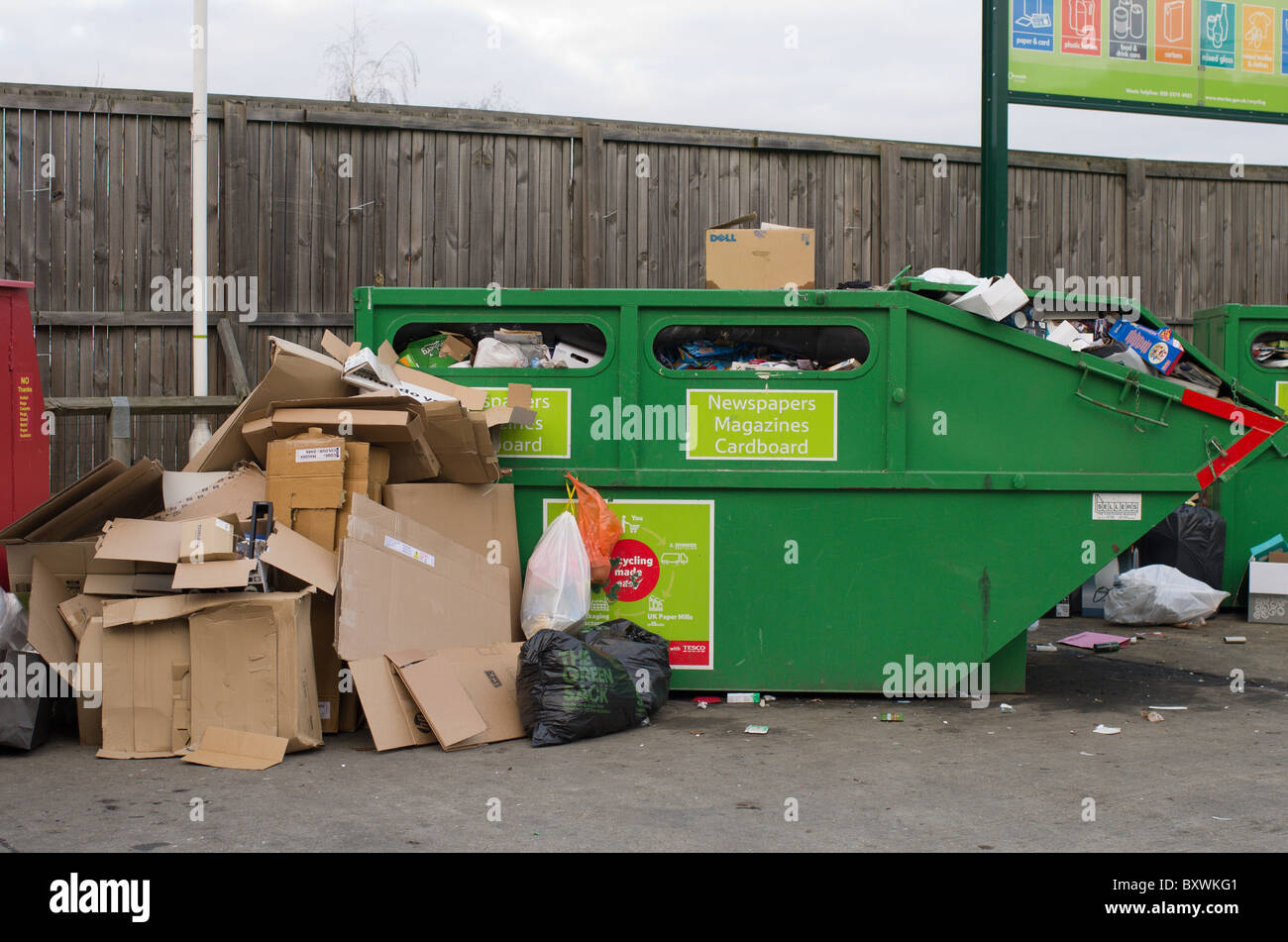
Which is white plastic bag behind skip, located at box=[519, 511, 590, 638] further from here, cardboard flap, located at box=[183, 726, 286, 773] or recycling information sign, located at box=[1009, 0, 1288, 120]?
recycling information sign, located at box=[1009, 0, 1288, 120]

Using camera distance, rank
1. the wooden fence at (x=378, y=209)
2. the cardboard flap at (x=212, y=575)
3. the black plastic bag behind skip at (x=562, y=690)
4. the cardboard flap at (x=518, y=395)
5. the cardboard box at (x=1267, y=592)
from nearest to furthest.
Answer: the cardboard flap at (x=212, y=575) → the black plastic bag behind skip at (x=562, y=690) → the cardboard flap at (x=518, y=395) → the wooden fence at (x=378, y=209) → the cardboard box at (x=1267, y=592)

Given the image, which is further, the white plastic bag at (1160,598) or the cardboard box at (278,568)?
the white plastic bag at (1160,598)

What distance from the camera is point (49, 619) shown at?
414cm

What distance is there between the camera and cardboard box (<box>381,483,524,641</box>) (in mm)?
4613

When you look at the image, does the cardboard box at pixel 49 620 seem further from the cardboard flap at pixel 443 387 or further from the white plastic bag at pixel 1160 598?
the white plastic bag at pixel 1160 598

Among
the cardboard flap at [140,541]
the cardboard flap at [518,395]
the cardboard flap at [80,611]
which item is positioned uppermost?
the cardboard flap at [518,395]

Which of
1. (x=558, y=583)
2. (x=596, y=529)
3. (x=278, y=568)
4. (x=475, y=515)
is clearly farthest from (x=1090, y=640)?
(x=278, y=568)

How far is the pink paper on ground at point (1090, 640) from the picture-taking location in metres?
6.36

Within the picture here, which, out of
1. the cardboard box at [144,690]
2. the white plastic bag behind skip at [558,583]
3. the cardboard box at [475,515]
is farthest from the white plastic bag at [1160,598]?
the cardboard box at [144,690]

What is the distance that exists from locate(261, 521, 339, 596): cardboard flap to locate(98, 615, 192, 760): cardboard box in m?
0.43

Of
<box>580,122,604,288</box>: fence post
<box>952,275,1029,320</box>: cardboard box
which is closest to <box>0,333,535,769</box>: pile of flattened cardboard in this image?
Result: <box>952,275,1029,320</box>: cardboard box

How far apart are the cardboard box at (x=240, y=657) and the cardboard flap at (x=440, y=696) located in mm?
392

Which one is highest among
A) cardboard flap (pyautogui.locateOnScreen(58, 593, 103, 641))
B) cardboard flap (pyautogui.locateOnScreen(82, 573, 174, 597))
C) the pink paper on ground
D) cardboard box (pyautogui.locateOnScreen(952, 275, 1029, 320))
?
cardboard box (pyautogui.locateOnScreen(952, 275, 1029, 320))

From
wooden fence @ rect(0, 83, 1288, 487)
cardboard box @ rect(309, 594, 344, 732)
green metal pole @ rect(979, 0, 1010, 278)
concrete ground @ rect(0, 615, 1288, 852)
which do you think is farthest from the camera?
green metal pole @ rect(979, 0, 1010, 278)
